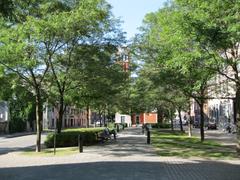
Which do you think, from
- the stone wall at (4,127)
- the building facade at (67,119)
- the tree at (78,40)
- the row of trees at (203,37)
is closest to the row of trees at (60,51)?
the tree at (78,40)

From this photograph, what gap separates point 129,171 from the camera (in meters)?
17.2

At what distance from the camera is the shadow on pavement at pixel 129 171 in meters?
16.0

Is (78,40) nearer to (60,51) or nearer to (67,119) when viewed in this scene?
(60,51)

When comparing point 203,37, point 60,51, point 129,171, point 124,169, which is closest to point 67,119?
point 60,51

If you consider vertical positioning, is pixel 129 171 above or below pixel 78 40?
below

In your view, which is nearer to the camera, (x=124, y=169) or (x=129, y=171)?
(x=129, y=171)

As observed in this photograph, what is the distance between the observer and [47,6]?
2694cm

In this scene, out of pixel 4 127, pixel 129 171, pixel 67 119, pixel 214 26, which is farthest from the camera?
pixel 67 119

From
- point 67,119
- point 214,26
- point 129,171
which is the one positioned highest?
point 214,26

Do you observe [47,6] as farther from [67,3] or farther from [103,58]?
[103,58]

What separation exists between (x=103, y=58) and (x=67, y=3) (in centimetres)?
402

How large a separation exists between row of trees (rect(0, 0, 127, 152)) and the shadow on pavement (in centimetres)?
779

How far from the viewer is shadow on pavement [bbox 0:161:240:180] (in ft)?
52.4

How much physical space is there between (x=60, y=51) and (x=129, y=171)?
14.4 m
